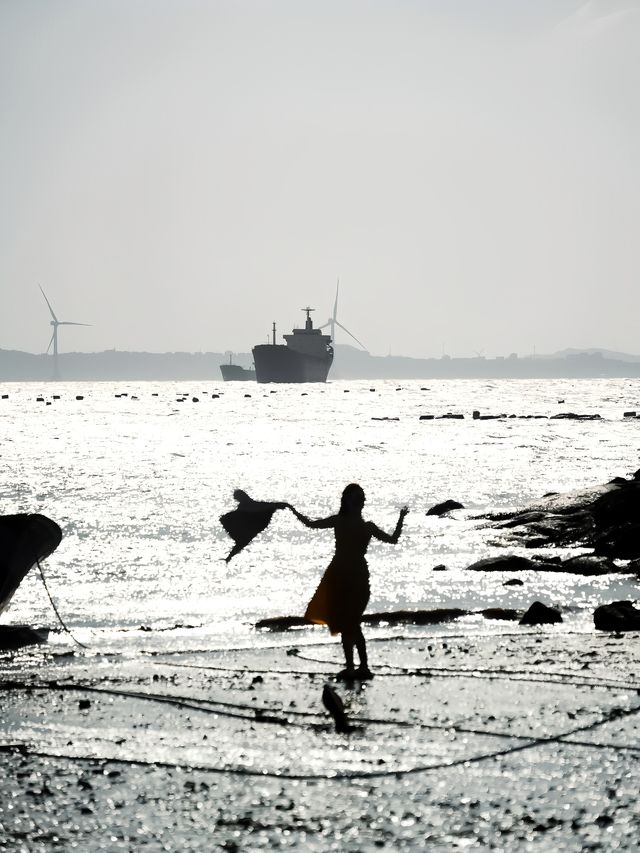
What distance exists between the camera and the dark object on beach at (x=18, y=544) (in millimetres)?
13992

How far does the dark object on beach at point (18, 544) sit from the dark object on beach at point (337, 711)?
21.1ft

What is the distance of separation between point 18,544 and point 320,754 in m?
7.68

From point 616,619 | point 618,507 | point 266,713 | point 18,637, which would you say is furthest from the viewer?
point 618,507

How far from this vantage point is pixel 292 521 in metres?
28.9

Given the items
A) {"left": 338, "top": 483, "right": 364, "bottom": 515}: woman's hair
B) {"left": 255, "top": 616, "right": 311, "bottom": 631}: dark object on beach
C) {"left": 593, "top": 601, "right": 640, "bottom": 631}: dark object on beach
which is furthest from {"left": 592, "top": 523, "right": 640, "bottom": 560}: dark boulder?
{"left": 338, "top": 483, "right": 364, "bottom": 515}: woman's hair

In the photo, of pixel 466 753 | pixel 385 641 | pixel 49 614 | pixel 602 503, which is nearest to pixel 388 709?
pixel 466 753

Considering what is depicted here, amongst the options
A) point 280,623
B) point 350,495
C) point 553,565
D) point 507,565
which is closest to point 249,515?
point 350,495

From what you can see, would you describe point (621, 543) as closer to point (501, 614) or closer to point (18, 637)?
point (501, 614)

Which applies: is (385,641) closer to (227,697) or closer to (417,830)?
(227,697)

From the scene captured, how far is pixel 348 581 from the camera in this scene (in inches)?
414

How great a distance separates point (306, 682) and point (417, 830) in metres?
4.09

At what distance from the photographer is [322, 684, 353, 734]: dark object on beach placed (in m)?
8.34

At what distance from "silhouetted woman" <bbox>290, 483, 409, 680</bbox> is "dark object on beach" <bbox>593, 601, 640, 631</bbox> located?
4.24 metres

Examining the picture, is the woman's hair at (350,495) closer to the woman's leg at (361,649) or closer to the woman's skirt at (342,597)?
the woman's skirt at (342,597)
